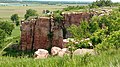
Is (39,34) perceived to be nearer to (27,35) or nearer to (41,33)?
(41,33)

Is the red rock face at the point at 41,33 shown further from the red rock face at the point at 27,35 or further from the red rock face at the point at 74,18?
the red rock face at the point at 74,18

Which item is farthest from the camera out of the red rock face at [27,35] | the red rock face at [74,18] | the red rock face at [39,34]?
the red rock face at [27,35]

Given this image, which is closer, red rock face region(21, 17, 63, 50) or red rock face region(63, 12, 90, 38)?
red rock face region(63, 12, 90, 38)

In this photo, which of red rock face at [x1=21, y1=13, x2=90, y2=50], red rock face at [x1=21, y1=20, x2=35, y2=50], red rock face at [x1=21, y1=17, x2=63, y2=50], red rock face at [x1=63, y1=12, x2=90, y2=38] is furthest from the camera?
red rock face at [x1=21, y1=20, x2=35, y2=50]

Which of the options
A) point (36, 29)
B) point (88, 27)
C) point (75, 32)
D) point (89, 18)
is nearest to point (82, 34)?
point (75, 32)

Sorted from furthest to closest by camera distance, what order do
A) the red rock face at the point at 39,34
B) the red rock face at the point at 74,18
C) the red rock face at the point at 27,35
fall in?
1. the red rock face at the point at 27,35
2. the red rock face at the point at 39,34
3. the red rock face at the point at 74,18

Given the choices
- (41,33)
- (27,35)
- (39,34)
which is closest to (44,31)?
(41,33)

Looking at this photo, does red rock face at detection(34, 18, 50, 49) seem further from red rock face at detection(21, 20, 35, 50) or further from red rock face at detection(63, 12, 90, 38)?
red rock face at detection(63, 12, 90, 38)

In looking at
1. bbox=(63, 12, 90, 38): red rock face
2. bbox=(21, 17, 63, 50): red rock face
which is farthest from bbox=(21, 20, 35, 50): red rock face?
bbox=(63, 12, 90, 38): red rock face

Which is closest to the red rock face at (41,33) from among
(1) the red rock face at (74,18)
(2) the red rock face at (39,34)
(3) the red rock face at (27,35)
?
(2) the red rock face at (39,34)

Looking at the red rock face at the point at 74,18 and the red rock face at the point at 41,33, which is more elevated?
the red rock face at the point at 74,18

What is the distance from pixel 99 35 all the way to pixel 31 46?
21.5m

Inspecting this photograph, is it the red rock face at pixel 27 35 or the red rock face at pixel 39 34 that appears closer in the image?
the red rock face at pixel 39 34

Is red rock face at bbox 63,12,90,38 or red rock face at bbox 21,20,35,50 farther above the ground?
red rock face at bbox 63,12,90,38
